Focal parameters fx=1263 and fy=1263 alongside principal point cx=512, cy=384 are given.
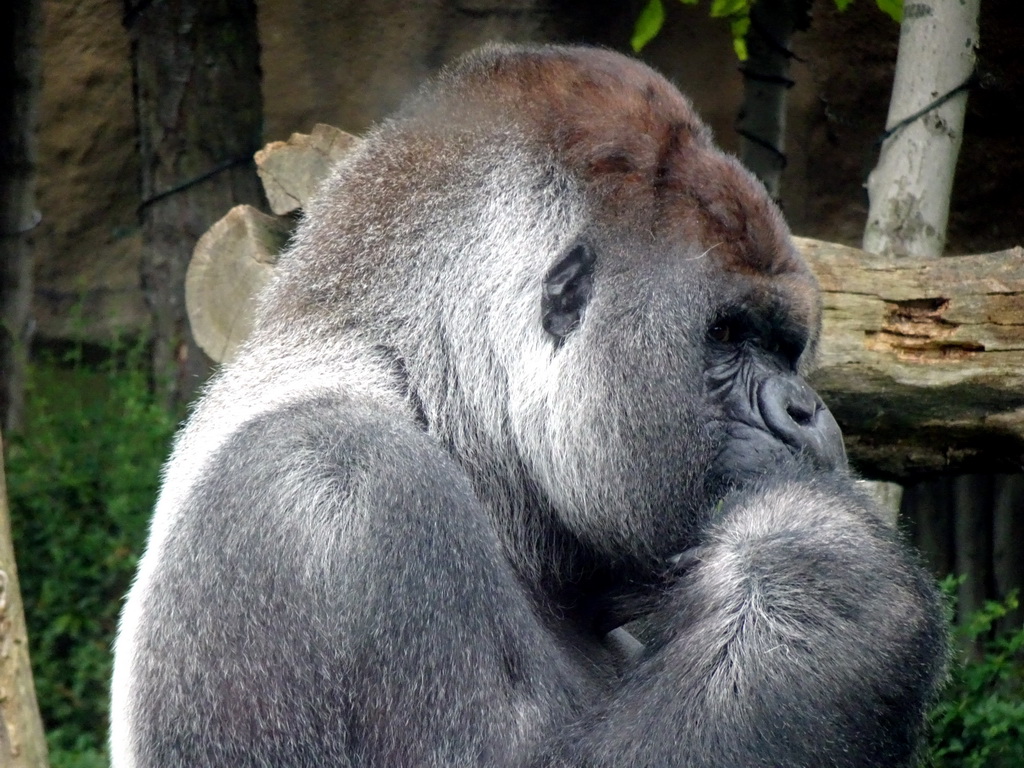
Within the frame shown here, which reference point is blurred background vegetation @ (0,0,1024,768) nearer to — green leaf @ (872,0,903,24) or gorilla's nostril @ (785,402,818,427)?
green leaf @ (872,0,903,24)

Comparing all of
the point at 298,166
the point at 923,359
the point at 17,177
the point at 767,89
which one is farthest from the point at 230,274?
the point at 767,89

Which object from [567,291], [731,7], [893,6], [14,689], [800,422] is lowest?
[14,689]

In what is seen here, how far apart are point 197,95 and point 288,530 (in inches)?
137

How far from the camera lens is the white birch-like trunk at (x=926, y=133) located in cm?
467

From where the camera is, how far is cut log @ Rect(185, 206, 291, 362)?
447cm

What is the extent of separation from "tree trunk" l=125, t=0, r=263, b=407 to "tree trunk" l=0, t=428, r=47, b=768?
2154 mm

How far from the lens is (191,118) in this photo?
5480 millimetres

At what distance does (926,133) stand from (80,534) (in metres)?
4.40

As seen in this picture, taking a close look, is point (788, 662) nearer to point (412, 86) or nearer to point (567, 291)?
point (567, 291)

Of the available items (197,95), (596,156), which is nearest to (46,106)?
(197,95)

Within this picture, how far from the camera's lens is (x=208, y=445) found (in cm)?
287

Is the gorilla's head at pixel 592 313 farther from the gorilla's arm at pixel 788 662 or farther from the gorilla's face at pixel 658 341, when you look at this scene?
the gorilla's arm at pixel 788 662

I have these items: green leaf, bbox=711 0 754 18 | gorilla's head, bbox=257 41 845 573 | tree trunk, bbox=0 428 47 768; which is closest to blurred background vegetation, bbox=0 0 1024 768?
green leaf, bbox=711 0 754 18

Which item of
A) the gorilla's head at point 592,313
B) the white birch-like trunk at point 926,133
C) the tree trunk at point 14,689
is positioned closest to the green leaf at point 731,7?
the white birch-like trunk at point 926,133
